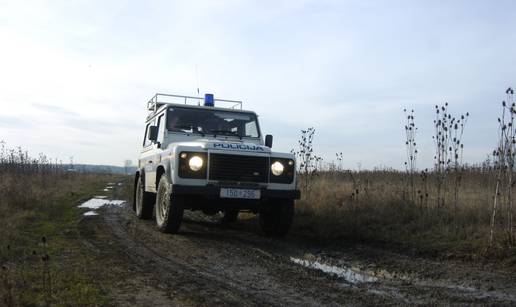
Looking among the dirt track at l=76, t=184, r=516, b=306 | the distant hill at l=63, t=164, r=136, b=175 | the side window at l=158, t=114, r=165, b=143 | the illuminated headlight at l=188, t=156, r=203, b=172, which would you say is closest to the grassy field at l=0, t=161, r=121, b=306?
the dirt track at l=76, t=184, r=516, b=306

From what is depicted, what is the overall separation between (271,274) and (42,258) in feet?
7.55

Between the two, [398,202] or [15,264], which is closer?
[15,264]

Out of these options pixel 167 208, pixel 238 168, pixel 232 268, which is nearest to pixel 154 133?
pixel 167 208

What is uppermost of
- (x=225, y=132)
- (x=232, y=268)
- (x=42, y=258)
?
(x=225, y=132)

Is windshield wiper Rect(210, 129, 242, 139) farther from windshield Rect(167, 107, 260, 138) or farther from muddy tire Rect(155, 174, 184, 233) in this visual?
muddy tire Rect(155, 174, 184, 233)

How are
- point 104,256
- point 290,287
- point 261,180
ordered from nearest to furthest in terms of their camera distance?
point 290,287 → point 104,256 → point 261,180

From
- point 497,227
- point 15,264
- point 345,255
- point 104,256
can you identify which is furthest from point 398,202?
point 15,264

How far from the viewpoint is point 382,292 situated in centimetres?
461

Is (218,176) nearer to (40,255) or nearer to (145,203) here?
(40,255)

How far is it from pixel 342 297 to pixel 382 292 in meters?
0.46

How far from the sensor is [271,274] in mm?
5340

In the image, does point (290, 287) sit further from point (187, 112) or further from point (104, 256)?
point (187, 112)

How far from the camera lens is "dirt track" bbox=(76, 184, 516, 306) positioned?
4352 mm

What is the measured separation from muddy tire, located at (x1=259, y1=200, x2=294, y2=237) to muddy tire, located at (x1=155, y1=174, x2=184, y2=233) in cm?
153
